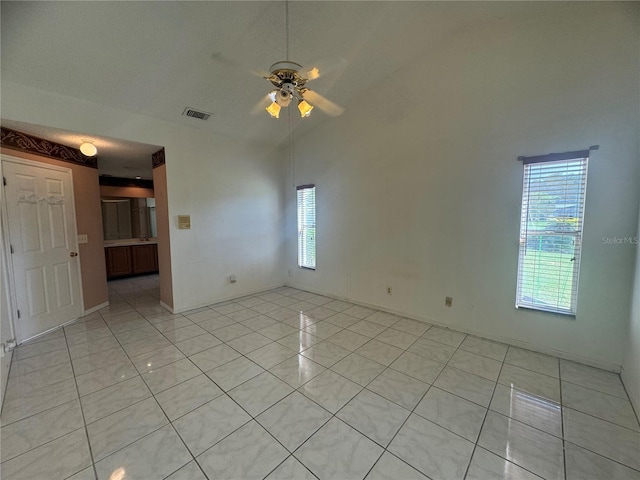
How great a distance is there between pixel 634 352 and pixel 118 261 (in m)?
8.35

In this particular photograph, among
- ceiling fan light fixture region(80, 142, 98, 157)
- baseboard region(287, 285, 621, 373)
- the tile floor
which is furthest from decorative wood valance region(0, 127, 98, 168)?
baseboard region(287, 285, 621, 373)

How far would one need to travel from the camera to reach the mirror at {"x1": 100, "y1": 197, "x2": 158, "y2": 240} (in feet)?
21.1

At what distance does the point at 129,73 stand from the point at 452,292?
4.44m

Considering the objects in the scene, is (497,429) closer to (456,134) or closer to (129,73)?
(456,134)

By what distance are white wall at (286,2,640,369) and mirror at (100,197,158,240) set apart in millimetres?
5365

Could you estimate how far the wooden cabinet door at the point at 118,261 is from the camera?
6012 millimetres

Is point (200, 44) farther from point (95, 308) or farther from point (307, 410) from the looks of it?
point (95, 308)

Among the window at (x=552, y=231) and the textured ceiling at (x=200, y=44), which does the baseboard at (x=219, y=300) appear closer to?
the textured ceiling at (x=200, y=44)

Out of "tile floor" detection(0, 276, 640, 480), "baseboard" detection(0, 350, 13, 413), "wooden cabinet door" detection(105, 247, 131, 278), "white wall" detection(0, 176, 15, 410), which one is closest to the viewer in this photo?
"tile floor" detection(0, 276, 640, 480)

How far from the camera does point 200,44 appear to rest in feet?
8.62

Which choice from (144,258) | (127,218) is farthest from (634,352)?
(127,218)

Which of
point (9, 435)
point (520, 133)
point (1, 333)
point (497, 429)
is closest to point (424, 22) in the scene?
point (520, 133)

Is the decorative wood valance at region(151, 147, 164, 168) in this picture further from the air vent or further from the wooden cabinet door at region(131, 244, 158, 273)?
the wooden cabinet door at region(131, 244, 158, 273)

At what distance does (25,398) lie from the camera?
2.11 meters
